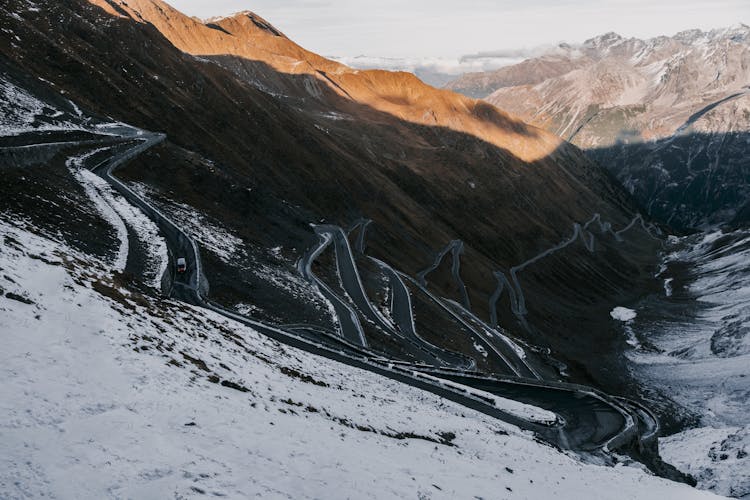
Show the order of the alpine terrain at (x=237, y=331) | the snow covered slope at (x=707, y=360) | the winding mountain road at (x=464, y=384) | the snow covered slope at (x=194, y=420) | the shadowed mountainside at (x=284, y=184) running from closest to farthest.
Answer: the snow covered slope at (x=194, y=420) < the alpine terrain at (x=237, y=331) < the winding mountain road at (x=464, y=384) < the snow covered slope at (x=707, y=360) < the shadowed mountainside at (x=284, y=184)

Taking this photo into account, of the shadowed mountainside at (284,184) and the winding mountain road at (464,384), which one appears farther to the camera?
the shadowed mountainside at (284,184)

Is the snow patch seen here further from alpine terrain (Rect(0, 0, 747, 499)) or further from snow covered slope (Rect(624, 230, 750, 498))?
alpine terrain (Rect(0, 0, 747, 499))

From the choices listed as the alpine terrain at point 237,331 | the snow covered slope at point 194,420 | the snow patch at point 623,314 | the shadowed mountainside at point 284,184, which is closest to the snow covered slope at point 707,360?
the alpine terrain at point 237,331

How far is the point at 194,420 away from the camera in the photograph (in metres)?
14.6

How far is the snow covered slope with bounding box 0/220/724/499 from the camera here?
1170 cm

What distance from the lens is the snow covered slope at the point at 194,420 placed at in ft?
38.4

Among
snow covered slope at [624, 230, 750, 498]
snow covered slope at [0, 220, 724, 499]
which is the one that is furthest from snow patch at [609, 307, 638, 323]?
snow covered slope at [0, 220, 724, 499]

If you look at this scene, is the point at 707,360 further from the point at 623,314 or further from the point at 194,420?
the point at 194,420

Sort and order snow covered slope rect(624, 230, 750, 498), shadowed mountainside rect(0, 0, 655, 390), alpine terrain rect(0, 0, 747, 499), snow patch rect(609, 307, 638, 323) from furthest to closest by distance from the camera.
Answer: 1. snow patch rect(609, 307, 638, 323)
2. shadowed mountainside rect(0, 0, 655, 390)
3. snow covered slope rect(624, 230, 750, 498)
4. alpine terrain rect(0, 0, 747, 499)

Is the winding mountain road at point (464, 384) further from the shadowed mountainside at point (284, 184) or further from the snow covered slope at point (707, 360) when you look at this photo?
the snow covered slope at point (707, 360)

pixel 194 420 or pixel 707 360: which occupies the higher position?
pixel 194 420

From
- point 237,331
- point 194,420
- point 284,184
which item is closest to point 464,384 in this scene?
point 237,331

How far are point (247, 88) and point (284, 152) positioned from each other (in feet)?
83.8

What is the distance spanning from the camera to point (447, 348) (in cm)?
5316
